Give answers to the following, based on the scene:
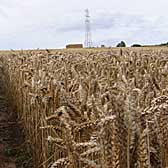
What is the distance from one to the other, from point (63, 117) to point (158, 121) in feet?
1.67

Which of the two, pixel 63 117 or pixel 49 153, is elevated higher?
pixel 63 117

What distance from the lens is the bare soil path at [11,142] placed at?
20.3 feet

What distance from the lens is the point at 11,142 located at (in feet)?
23.7

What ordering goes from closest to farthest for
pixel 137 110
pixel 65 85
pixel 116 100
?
pixel 137 110, pixel 116 100, pixel 65 85

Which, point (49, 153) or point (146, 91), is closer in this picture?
point (146, 91)

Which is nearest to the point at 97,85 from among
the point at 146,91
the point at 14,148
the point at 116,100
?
the point at 146,91

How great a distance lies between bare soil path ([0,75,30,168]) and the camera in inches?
243

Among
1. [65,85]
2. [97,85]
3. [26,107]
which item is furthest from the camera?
[26,107]

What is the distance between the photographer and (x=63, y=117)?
7.93 feet

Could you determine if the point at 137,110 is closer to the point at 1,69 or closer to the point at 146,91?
the point at 146,91

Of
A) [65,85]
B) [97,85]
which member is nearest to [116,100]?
[97,85]

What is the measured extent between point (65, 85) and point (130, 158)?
2.06m

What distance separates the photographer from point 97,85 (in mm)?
3643

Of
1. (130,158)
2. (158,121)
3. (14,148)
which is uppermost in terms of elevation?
(158,121)
